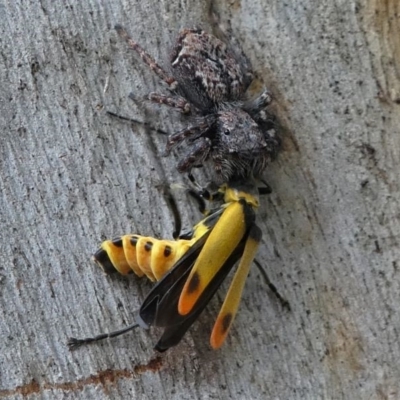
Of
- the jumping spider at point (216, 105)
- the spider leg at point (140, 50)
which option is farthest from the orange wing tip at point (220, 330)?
the spider leg at point (140, 50)

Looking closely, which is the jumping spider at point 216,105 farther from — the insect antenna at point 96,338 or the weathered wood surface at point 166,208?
the insect antenna at point 96,338

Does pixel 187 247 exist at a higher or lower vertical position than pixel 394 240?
lower

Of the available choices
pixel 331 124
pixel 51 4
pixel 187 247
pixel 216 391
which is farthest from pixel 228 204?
pixel 51 4

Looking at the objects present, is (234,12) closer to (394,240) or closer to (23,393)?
(394,240)

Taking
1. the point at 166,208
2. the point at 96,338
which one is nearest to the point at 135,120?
the point at 166,208

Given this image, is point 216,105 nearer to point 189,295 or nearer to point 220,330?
point 189,295

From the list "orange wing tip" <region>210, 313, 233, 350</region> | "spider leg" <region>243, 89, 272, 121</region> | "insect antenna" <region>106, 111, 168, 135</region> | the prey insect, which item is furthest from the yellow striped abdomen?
"spider leg" <region>243, 89, 272, 121</region>

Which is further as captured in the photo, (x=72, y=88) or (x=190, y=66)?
(x=190, y=66)
